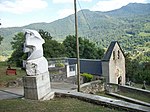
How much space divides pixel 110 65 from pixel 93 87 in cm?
655

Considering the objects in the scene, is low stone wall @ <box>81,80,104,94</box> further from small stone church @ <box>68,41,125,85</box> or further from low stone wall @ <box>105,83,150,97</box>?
small stone church @ <box>68,41,125,85</box>

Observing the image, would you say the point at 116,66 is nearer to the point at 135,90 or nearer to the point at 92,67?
the point at 92,67

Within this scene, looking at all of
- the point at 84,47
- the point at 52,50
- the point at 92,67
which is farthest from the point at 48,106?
the point at 84,47

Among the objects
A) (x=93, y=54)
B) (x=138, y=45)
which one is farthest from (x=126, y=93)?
(x=138, y=45)

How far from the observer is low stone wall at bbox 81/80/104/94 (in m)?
18.8

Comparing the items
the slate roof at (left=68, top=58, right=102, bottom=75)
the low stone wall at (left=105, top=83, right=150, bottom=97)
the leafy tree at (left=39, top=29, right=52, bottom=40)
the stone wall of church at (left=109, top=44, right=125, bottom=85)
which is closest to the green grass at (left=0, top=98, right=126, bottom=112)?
the low stone wall at (left=105, top=83, right=150, bottom=97)

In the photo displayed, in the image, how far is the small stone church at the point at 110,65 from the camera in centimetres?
2606

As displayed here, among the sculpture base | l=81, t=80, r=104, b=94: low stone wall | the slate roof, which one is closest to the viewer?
the sculpture base

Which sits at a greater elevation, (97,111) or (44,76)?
(44,76)

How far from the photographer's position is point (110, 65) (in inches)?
1030

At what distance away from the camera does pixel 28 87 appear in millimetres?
11156

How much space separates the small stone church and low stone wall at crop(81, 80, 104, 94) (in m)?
4.12

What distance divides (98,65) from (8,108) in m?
18.2

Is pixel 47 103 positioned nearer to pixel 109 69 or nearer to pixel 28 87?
pixel 28 87
